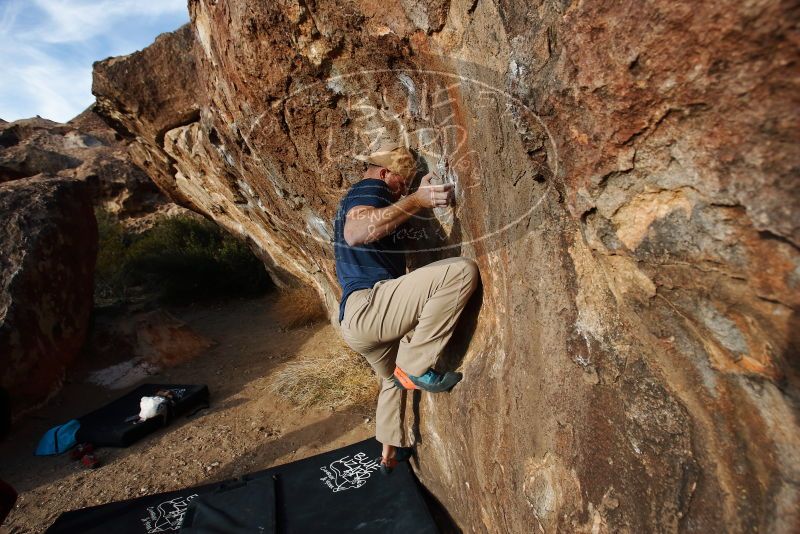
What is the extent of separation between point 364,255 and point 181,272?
20.9ft

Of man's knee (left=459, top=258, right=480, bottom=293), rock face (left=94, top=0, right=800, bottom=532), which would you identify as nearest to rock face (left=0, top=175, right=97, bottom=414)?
rock face (left=94, top=0, right=800, bottom=532)

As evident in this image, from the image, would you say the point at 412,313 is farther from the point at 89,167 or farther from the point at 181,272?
the point at 89,167

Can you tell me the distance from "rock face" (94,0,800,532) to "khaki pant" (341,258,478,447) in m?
0.14

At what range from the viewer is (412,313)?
225 cm

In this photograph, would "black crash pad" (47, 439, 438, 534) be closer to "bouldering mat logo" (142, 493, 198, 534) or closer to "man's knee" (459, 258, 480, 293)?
"bouldering mat logo" (142, 493, 198, 534)

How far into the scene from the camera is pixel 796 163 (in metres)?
0.84

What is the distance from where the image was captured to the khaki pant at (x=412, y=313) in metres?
2.15

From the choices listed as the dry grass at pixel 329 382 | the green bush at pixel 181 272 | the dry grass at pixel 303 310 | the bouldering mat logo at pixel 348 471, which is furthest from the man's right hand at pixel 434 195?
the green bush at pixel 181 272

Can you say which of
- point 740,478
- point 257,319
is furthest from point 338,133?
point 257,319

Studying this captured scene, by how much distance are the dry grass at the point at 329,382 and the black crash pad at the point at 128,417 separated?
0.71m

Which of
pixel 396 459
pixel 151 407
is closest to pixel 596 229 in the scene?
pixel 396 459

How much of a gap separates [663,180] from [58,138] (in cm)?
1471

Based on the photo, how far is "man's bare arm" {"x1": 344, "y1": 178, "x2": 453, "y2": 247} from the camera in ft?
7.04

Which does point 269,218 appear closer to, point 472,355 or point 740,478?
point 472,355
